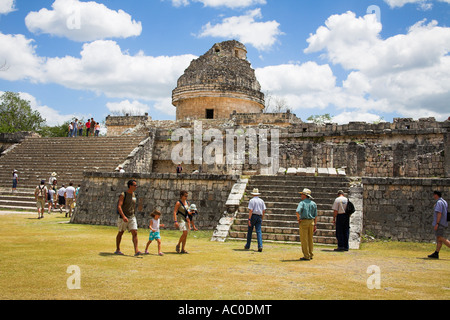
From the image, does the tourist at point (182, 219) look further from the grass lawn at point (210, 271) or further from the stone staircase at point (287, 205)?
the stone staircase at point (287, 205)

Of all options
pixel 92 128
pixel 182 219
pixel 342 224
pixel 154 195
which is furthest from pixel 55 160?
pixel 342 224

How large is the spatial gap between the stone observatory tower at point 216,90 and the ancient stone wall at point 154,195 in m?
14.5

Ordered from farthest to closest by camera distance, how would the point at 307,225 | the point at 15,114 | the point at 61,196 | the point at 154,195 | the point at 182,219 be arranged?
the point at 15,114, the point at 61,196, the point at 154,195, the point at 182,219, the point at 307,225

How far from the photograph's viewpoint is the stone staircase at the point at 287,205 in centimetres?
1038

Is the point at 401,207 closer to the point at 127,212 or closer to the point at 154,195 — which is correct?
the point at 154,195

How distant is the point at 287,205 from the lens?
11453mm

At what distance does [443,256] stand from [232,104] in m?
20.7

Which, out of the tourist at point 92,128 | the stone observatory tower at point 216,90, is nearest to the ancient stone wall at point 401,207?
the stone observatory tower at point 216,90

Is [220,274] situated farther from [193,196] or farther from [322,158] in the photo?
[322,158]

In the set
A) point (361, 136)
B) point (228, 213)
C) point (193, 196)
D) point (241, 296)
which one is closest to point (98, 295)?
point (241, 296)

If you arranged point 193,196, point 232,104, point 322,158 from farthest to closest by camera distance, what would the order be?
point 232,104 → point 322,158 → point 193,196

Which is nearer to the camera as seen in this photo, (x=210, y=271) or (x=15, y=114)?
(x=210, y=271)

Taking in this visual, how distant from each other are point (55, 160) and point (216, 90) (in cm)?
1144
